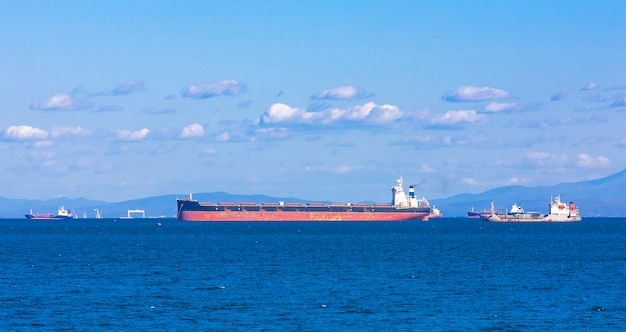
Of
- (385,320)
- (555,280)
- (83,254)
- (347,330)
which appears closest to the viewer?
(347,330)

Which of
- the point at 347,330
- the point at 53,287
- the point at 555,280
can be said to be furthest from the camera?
the point at 555,280

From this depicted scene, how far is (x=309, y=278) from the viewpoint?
72938 millimetres

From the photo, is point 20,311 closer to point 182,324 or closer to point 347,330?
point 182,324

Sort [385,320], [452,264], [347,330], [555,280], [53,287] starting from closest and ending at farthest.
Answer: [347,330], [385,320], [53,287], [555,280], [452,264]

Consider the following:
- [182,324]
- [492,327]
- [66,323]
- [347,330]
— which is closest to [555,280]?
[492,327]

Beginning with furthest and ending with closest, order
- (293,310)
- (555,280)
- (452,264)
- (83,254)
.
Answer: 1. (83,254)
2. (452,264)
3. (555,280)
4. (293,310)

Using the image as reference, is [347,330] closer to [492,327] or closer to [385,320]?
[385,320]

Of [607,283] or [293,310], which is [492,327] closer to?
[293,310]

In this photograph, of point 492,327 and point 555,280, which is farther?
point 555,280

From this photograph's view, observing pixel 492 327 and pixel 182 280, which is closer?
pixel 492 327

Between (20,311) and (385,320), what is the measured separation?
2107 cm

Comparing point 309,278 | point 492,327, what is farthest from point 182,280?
point 492,327

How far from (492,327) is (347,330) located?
25.2ft

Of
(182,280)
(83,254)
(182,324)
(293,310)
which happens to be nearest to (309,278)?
(182,280)
